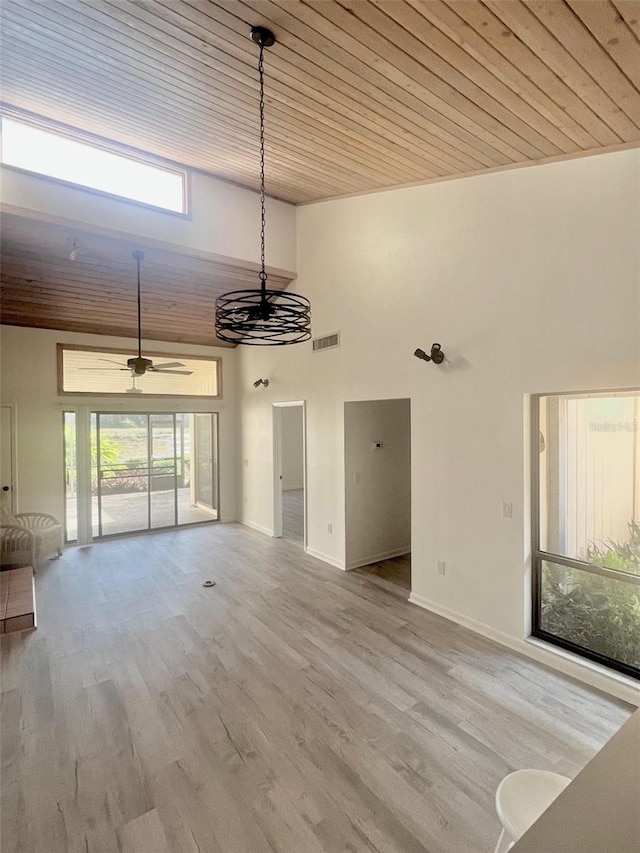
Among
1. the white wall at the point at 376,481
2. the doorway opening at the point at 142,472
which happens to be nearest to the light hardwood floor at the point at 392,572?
the white wall at the point at 376,481

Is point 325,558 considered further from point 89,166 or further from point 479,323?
point 89,166

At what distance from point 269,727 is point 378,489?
3474 millimetres

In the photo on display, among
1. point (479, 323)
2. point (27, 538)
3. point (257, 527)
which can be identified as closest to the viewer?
point (479, 323)

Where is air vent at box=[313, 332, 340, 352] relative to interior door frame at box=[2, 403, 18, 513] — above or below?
above

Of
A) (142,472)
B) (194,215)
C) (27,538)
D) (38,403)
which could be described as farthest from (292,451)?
(194,215)

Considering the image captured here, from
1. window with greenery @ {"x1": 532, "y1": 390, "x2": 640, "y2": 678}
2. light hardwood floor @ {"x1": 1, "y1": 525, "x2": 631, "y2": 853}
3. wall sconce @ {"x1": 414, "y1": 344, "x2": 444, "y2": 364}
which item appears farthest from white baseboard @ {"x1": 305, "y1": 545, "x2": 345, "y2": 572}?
wall sconce @ {"x1": 414, "y1": 344, "x2": 444, "y2": 364}

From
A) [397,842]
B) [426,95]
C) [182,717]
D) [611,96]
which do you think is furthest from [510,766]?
[426,95]

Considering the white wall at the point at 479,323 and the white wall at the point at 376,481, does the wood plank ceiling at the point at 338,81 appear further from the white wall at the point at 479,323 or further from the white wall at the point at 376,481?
the white wall at the point at 376,481

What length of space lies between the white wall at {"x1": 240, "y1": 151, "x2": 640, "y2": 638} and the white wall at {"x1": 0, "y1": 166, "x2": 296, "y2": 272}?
0.56 m

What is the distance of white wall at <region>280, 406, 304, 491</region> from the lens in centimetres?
1184

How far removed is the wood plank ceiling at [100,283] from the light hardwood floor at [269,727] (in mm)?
3825

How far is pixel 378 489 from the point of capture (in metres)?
5.70

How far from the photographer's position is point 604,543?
3.12 m

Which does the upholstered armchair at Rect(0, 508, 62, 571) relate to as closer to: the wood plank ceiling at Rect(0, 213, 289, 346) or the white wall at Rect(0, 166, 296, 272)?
the wood plank ceiling at Rect(0, 213, 289, 346)
